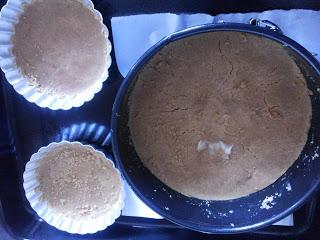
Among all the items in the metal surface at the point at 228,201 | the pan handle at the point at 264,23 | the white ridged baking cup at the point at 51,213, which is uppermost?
the pan handle at the point at 264,23

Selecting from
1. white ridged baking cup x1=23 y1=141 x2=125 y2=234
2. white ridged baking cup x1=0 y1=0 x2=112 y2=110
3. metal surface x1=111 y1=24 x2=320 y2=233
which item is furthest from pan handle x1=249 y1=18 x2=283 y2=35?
white ridged baking cup x1=23 y1=141 x2=125 y2=234

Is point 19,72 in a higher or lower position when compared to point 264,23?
lower

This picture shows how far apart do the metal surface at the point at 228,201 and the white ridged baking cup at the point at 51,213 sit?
9cm

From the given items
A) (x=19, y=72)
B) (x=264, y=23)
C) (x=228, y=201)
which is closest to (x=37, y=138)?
(x=19, y=72)

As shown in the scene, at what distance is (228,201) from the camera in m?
1.13

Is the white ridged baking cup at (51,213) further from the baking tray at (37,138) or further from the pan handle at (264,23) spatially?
the pan handle at (264,23)

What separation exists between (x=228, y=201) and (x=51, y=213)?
0.40m

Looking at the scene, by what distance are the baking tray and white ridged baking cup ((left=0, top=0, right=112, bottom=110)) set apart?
0.06 meters

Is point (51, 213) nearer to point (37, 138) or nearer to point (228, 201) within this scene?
point (37, 138)

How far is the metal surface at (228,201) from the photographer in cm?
104

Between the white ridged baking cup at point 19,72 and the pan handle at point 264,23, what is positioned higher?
the pan handle at point 264,23

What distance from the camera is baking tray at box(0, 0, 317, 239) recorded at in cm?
117

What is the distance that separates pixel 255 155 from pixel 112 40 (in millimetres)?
397

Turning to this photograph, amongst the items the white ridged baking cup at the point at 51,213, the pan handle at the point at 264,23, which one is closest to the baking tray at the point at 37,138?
the white ridged baking cup at the point at 51,213
